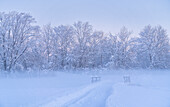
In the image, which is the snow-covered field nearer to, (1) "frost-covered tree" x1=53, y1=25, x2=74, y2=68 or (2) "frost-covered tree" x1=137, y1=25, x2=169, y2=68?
(1) "frost-covered tree" x1=53, y1=25, x2=74, y2=68

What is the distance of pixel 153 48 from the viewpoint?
74.6 feet

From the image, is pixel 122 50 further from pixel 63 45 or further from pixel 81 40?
pixel 63 45

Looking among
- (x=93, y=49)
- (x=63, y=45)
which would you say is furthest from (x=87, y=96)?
(x=93, y=49)

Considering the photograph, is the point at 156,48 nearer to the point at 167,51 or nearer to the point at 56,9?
the point at 167,51

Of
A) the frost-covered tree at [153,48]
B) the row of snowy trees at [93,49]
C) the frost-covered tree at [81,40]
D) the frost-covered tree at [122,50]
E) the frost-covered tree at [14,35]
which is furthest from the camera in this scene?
the frost-covered tree at [122,50]

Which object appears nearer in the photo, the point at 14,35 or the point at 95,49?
the point at 14,35

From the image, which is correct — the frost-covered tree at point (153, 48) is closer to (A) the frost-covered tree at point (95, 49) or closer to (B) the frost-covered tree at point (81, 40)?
(A) the frost-covered tree at point (95, 49)

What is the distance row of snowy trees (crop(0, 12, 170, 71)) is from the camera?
806 inches

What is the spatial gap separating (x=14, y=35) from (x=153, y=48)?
19.7 meters

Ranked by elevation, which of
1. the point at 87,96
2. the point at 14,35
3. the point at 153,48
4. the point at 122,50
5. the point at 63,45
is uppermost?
the point at 14,35

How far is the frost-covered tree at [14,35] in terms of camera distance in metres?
14.9

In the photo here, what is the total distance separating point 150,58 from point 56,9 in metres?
18.3

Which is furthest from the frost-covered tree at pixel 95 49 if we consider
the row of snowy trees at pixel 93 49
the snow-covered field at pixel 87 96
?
the snow-covered field at pixel 87 96

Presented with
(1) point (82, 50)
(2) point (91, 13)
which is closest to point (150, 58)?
Answer: (1) point (82, 50)
